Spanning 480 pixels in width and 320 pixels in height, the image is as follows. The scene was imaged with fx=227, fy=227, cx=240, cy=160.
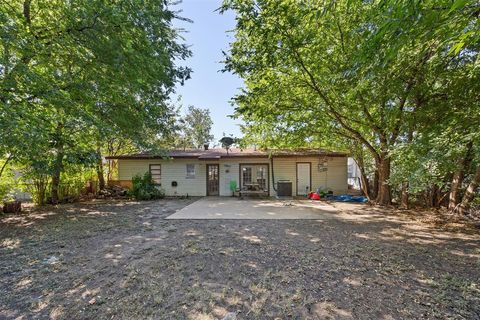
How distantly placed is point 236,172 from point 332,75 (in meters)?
8.11

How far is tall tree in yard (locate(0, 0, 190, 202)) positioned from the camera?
16.9 ft

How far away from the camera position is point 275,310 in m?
2.62

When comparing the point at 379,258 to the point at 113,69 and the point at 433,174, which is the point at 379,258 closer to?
Answer: the point at 433,174

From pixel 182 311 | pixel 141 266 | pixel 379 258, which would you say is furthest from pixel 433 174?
pixel 141 266

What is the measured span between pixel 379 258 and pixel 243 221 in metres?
3.83

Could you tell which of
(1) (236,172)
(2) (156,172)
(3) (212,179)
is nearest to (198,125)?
(2) (156,172)

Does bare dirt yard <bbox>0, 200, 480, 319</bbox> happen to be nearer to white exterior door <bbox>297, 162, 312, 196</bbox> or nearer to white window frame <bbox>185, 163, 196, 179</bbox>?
white exterior door <bbox>297, 162, 312, 196</bbox>

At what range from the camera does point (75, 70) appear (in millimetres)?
7898

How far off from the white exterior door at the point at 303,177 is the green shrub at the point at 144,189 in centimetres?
812

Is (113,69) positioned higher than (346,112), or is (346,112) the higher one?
(113,69)

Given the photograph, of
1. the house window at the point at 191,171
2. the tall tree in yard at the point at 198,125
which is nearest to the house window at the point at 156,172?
the house window at the point at 191,171

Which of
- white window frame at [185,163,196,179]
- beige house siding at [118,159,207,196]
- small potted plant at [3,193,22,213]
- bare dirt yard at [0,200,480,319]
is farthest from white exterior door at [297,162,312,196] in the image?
small potted plant at [3,193,22,213]

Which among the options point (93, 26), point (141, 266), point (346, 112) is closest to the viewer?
point (141, 266)

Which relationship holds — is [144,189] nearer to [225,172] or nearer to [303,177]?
[225,172]
